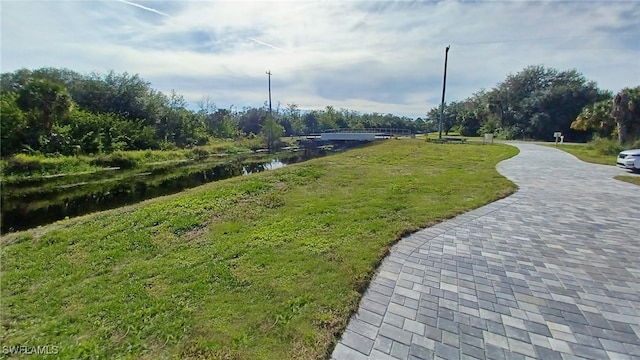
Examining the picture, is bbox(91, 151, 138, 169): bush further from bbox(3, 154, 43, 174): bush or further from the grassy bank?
bbox(3, 154, 43, 174): bush

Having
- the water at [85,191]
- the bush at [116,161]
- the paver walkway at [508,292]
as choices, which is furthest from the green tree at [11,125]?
the paver walkway at [508,292]

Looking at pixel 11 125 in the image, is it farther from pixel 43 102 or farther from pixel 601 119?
pixel 601 119

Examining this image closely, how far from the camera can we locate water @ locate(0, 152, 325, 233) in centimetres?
865

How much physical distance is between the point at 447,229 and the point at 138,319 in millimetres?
4498

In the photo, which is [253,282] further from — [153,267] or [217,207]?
[217,207]

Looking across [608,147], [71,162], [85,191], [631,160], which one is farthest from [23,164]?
[608,147]

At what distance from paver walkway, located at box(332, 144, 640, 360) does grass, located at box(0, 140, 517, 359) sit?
31cm

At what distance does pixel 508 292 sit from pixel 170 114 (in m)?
35.6

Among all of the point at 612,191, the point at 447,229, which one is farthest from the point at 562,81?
the point at 447,229

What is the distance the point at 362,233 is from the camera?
4484 millimetres

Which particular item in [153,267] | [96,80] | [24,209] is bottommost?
[24,209]

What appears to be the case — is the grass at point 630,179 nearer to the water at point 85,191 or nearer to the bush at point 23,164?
the water at point 85,191

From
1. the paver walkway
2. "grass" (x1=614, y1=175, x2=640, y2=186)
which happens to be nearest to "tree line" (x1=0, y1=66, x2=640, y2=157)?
"grass" (x1=614, y1=175, x2=640, y2=186)

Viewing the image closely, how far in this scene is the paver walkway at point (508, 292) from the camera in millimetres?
2197
